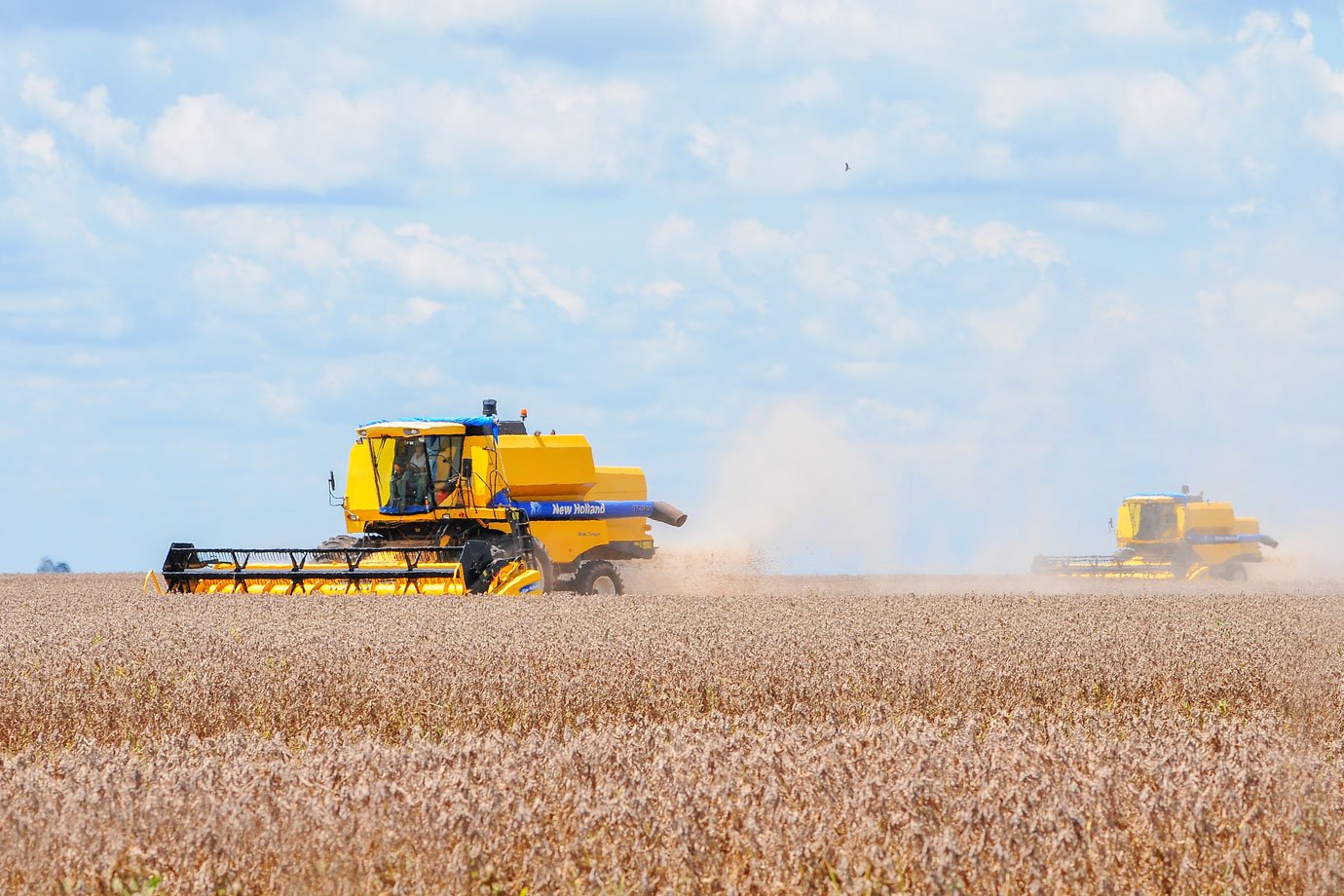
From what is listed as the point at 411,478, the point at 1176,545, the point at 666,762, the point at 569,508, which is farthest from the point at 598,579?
the point at 1176,545

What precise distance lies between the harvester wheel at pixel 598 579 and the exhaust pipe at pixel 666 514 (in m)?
1.69

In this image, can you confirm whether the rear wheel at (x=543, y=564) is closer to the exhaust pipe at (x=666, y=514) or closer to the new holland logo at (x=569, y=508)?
the new holland logo at (x=569, y=508)

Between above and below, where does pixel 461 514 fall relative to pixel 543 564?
above

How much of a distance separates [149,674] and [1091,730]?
568cm

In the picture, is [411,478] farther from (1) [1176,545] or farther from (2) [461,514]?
(1) [1176,545]

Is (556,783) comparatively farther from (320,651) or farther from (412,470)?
(412,470)

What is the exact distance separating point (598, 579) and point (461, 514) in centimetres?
210

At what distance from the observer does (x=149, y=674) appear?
9156mm

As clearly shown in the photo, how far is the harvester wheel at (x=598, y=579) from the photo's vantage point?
20.1m

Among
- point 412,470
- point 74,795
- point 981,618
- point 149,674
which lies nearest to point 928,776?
point 74,795

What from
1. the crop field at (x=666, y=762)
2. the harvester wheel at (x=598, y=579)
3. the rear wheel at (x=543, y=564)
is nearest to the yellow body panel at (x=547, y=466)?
the rear wheel at (x=543, y=564)

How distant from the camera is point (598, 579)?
67.1 ft

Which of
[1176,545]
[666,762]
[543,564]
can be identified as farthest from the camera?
[1176,545]

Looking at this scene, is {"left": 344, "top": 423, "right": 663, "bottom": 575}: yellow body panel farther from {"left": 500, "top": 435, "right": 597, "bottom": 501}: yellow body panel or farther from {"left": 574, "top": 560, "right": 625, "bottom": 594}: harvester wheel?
{"left": 574, "top": 560, "right": 625, "bottom": 594}: harvester wheel
